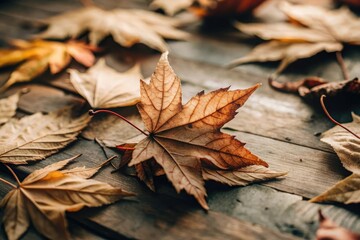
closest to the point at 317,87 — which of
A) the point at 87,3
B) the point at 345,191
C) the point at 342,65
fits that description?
the point at 342,65

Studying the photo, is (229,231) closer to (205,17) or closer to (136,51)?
(136,51)

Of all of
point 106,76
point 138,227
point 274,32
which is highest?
point 274,32

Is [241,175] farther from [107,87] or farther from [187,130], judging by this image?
[107,87]

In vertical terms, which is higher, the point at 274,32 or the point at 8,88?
the point at 274,32

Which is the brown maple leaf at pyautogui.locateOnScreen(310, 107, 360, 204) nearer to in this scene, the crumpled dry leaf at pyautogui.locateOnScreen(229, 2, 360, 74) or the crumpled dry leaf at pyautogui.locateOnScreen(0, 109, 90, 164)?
the crumpled dry leaf at pyautogui.locateOnScreen(229, 2, 360, 74)

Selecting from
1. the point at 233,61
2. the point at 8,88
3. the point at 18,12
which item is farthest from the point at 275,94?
the point at 18,12

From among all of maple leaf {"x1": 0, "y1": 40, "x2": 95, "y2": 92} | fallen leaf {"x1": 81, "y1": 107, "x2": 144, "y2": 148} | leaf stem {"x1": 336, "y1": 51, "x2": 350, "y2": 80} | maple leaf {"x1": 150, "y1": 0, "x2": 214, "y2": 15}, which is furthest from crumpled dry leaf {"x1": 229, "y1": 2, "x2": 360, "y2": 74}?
maple leaf {"x1": 0, "y1": 40, "x2": 95, "y2": 92}
